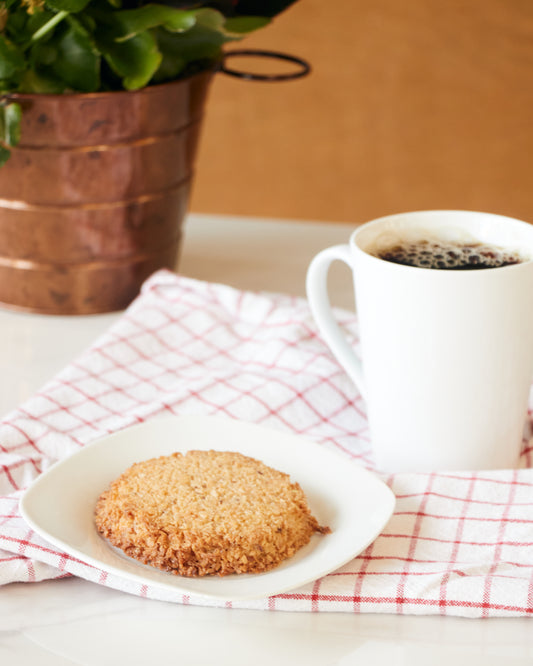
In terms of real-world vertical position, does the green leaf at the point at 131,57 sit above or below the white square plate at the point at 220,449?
above

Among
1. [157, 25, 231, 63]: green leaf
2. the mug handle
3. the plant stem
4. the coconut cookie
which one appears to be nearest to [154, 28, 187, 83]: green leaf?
[157, 25, 231, 63]: green leaf

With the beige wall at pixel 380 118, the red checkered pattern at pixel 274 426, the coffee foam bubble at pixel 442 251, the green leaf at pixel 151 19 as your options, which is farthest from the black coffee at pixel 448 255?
the beige wall at pixel 380 118

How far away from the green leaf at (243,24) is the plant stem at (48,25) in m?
0.16

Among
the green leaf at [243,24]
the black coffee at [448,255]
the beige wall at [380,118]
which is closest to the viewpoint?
the black coffee at [448,255]

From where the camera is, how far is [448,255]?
65 centimetres

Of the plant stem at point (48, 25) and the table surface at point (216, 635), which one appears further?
the plant stem at point (48, 25)

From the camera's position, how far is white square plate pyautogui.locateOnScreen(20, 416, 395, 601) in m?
0.50

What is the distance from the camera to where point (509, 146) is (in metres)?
2.59

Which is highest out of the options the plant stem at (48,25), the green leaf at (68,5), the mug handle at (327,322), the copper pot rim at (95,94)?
the green leaf at (68,5)

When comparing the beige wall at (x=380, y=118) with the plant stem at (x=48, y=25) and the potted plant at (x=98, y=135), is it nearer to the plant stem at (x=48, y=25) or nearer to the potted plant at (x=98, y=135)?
the potted plant at (x=98, y=135)

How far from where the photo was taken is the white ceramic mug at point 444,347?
1.92 ft

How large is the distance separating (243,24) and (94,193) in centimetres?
21

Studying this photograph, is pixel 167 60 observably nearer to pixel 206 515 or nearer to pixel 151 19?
pixel 151 19

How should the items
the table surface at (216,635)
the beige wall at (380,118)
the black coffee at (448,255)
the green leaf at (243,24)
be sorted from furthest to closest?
the beige wall at (380,118), the green leaf at (243,24), the black coffee at (448,255), the table surface at (216,635)
